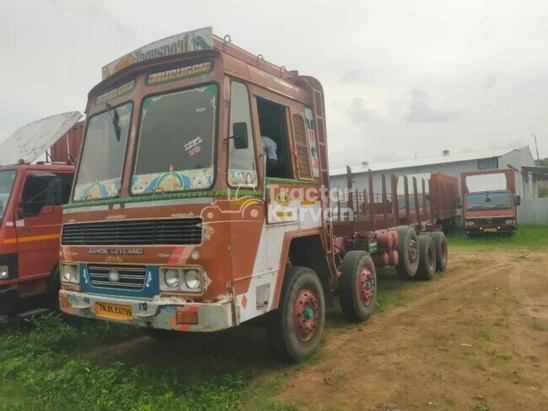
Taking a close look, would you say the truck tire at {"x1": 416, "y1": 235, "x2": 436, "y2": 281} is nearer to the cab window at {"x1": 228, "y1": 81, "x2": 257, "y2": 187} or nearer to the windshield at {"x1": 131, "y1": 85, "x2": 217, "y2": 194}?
the cab window at {"x1": 228, "y1": 81, "x2": 257, "y2": 187}

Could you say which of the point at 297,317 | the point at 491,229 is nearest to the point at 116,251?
the point at 297,317

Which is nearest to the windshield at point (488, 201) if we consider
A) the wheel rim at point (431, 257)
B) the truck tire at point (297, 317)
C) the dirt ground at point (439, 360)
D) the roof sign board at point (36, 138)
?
the wheel rim at point (431, 257)

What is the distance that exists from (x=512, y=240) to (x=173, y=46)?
1728 cm

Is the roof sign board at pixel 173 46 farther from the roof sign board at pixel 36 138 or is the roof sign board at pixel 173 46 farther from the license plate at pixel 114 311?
the roof sign board at pixel 36 138

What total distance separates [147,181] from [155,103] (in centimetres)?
78

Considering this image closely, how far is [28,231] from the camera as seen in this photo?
19.7ft

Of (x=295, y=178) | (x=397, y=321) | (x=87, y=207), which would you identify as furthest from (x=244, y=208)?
(x=397, y=321)

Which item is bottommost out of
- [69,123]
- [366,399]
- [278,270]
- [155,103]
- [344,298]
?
[366,399]

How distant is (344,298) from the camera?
603 centimetres

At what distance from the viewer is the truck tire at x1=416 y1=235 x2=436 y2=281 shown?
927 centimetres

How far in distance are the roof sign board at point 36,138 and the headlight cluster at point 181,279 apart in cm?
390

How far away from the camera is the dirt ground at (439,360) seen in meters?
3.91

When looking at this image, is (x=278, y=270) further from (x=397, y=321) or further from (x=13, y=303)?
(x=13, y=303)

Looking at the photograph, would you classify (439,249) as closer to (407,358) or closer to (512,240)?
(407,358)
